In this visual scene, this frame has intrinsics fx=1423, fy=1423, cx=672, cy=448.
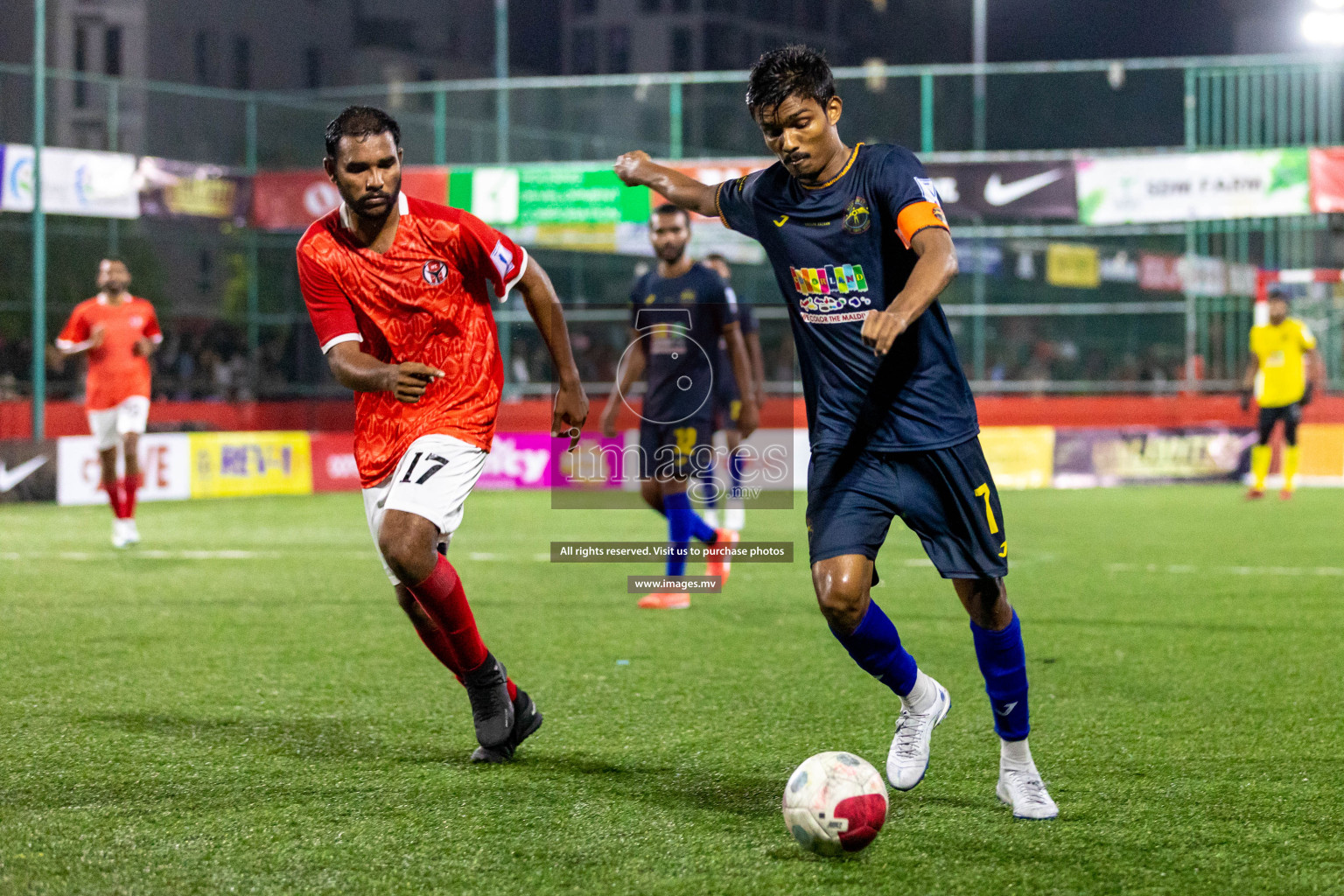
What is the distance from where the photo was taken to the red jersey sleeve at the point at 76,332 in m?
11.8

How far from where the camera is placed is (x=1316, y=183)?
18609 millimetres

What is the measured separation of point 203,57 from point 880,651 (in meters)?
52.7

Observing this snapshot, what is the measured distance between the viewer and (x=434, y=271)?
445 centimetres

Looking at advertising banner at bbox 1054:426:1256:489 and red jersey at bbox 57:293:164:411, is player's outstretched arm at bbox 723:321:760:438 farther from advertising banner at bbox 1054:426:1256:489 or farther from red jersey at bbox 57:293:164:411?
advertising banner at bbox 1054:426:1256:489

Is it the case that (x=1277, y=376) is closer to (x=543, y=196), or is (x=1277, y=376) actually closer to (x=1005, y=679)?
(x=543, y=196)

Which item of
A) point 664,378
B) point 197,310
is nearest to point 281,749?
point 664,378

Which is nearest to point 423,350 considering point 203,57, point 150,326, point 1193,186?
point 150,326

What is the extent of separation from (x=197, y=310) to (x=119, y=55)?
14312 millimetres

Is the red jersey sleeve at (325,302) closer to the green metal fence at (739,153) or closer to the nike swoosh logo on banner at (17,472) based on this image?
the nike swoosh logo on banner at (17,472)

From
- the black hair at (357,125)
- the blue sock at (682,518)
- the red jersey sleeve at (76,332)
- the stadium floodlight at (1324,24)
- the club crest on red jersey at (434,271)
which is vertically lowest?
the blue sock at (682,518)

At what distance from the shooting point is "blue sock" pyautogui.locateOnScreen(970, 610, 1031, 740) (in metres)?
3.89

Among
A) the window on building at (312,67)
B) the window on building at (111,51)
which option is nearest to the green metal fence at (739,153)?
the window on building at (111,51)

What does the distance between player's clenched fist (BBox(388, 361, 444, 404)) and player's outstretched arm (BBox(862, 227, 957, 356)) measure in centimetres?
137

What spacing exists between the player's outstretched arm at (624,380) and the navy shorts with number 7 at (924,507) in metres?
3.69
